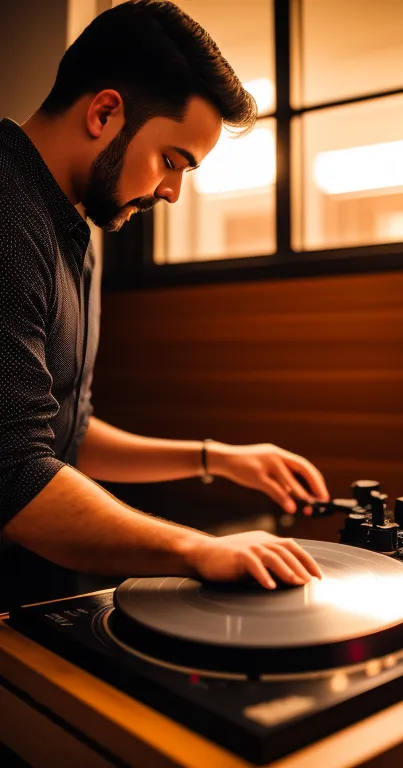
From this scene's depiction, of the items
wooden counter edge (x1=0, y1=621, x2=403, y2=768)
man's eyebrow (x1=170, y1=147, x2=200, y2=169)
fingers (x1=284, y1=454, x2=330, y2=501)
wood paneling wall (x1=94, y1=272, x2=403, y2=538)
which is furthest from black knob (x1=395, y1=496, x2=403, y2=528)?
wood paneling wall (x1=94, y1=272, x2=403, y2=538)

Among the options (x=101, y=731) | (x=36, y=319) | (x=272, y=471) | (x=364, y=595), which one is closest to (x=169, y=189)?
(x=36, y=319)

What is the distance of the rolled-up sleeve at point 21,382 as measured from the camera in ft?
2.27

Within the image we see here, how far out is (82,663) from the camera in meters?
0.56

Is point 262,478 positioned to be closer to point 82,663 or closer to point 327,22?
point 82,663

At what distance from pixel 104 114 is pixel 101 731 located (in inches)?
32.7

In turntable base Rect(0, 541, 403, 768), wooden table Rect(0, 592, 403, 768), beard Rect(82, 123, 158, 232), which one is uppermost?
beard Rect(82, 123, 158, 232)

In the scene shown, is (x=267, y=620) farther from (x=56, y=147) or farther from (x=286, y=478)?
(x=56, y=147)

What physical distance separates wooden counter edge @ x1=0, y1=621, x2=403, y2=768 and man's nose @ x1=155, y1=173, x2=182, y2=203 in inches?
29.2

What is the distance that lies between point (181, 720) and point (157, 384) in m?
1.70

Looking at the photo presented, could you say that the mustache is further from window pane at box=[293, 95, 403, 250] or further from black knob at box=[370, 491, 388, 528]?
window pane at box=[293, 95, 403, 250]

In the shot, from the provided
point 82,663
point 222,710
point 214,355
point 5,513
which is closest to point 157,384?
point 214,355

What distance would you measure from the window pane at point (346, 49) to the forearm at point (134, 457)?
1335 mm

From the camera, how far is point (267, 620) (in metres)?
0.56

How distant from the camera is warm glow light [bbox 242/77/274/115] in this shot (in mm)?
2119
